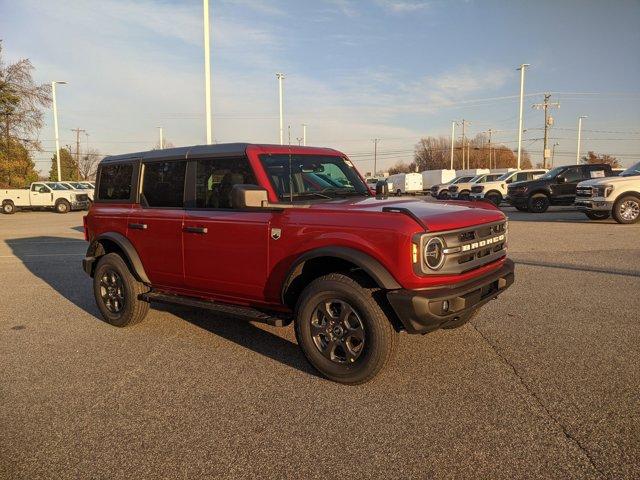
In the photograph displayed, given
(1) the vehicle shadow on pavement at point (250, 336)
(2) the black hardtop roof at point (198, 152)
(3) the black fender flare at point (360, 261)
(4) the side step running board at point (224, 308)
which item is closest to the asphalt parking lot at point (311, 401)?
(1) the vehicle shadow on pavement at point (250, 336)

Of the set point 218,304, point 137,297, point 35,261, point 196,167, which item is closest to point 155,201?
point 196,167

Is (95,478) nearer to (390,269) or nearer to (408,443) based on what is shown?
(408,443)

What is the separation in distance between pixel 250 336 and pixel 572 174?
59.3 ft

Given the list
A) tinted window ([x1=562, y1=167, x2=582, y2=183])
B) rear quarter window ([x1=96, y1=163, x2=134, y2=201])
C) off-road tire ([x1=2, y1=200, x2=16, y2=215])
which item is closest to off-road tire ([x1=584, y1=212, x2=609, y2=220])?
tinted window ([x1=562, y1=167, x2=582, y2=183])

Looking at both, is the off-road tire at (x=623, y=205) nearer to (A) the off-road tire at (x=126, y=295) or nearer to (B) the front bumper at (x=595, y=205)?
(B) the front bumper at (x=595, y=205)

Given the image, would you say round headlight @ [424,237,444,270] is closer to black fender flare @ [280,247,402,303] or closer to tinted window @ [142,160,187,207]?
black fender flare @ [280,247,402,303]

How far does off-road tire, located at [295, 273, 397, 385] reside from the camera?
365 cm

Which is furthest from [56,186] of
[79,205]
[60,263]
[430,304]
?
[430,304]

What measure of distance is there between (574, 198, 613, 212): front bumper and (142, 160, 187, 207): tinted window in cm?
1355

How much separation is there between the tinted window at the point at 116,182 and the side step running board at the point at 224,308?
49.0 inches

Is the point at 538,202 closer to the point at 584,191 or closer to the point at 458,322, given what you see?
the point at 584,191

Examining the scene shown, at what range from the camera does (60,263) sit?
1022 centimetres

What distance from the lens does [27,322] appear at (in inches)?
232

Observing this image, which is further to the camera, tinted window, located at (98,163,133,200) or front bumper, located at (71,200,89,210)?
front bumper, located at (71,200,89,210)
